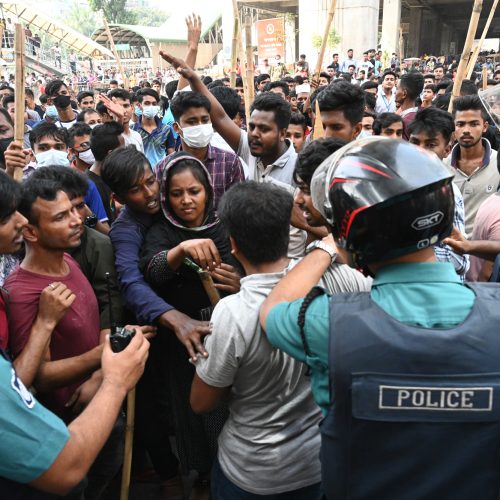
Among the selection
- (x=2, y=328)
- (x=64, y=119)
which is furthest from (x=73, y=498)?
(x=64, y=119)

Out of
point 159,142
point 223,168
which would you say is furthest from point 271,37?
point 223,168

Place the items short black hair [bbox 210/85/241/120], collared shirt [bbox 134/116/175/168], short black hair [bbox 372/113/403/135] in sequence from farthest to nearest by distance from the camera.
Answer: collared shirt [bbox 134/116/175/168] < short black hair [bbox 210/85/241/120] < short black hair [bbox 372/113/403/135]

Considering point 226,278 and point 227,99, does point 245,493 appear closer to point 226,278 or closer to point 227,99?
point 226,278

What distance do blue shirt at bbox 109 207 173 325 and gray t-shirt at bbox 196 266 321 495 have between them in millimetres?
534

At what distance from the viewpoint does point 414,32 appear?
33.1 metres

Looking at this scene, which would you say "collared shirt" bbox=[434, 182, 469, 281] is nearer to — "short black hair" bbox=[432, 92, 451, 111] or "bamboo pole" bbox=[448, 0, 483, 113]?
"bamboo pole" bbox=[448, 0, 483, 113]

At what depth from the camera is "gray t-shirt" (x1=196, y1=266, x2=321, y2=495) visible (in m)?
1.55

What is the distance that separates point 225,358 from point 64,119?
636 centimetres

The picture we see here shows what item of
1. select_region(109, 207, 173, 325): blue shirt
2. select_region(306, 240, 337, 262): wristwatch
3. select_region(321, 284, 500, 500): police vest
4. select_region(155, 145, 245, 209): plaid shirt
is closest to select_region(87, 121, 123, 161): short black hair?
select_region(155, 145, 245, 209): plaid shirt

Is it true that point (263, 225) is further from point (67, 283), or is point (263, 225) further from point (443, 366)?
point (67, 283)

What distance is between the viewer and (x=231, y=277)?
2.07 meters

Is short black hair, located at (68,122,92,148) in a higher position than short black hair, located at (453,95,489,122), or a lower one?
lower

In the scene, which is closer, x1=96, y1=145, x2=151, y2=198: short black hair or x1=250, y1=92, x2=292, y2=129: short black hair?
x1=96, y1=145, x2=151, y2=198: short black hair

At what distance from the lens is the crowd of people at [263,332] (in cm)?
107
